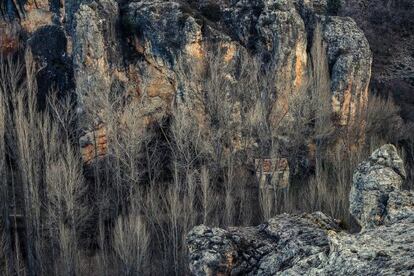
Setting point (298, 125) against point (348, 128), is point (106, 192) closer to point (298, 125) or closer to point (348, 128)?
point (298, 125)

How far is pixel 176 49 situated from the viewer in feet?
70.6

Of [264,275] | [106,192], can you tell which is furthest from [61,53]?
[264,275]

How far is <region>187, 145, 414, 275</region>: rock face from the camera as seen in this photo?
16.3 feet

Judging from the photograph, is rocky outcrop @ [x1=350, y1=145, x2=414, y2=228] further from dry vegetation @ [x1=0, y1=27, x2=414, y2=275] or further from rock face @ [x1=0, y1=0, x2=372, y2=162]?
rock face @ [x1=0, y1=0, x2=372, y2=162]

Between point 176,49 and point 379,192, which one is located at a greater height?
point 176,49

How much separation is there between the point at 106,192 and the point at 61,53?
7390mm

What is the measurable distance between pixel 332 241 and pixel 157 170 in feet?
51.6

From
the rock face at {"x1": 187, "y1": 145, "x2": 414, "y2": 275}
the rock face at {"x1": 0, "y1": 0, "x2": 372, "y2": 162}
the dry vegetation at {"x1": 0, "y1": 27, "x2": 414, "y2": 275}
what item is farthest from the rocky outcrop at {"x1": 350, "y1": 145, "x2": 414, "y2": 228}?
the rock face at {"x1": 0, "y1": 0, "x2": 372, "y2": 162}

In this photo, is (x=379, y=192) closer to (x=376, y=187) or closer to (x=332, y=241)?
(x=376, y=187)

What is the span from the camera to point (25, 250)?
1797cm

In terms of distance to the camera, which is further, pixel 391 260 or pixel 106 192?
pixel 106 192

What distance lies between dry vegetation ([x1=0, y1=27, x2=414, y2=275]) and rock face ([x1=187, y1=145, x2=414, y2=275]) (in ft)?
28.7

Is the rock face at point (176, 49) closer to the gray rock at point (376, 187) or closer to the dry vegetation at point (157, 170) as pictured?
the dry vegetation at point (157, 170)

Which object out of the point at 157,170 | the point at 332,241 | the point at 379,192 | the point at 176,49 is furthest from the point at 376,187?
the point at 176,49
